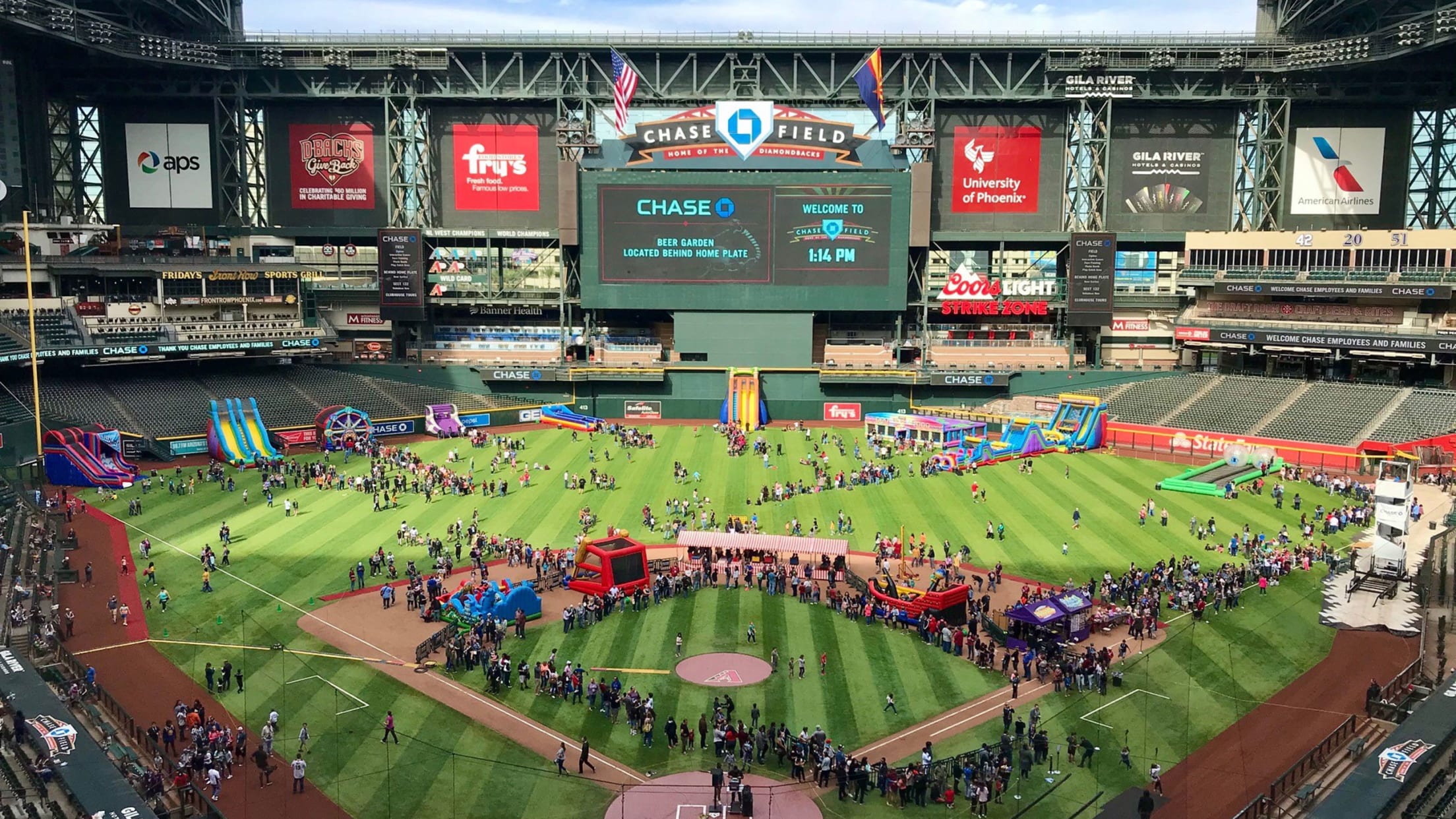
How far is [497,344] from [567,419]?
42.1 ft

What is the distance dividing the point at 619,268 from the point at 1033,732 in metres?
55.8

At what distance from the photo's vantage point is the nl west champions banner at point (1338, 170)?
7881 centimetres

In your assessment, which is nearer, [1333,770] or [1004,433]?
[1333,770]

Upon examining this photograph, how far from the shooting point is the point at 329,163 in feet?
273

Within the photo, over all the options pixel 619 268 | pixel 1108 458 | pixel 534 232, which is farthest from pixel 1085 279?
pixel 534 232

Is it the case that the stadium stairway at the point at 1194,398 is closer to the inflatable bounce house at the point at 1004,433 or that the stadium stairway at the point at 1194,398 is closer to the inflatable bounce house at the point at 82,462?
the inflatable bounce house at the point at 1004,433

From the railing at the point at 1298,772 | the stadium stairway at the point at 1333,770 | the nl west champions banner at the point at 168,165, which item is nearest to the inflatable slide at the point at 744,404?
the nl west champions banner at the point at 168,165

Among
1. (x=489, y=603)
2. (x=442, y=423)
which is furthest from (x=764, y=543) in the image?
(x=442, y=423)

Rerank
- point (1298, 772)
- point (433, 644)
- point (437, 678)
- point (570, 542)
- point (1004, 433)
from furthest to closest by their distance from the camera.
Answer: point (1004, 433) → point (570, 542) → point (433, 644) → point (437, 678) → point (1298, 772)

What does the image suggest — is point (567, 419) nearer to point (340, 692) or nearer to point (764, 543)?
point (764, 543)

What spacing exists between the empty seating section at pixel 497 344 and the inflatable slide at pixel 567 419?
7993 mm

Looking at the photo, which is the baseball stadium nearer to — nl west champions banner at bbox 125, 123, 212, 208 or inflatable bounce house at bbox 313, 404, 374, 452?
nl west champions banner at bbox 125, 123, 212, 208

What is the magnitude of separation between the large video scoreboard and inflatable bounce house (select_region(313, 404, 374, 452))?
21.1 m

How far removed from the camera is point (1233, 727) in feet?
90.7
